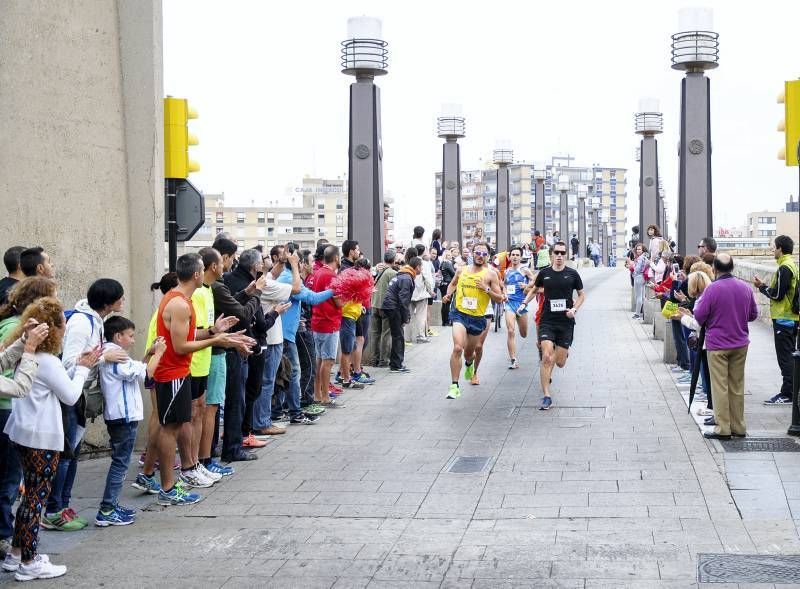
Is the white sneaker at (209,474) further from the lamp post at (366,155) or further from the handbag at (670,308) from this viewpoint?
the lamp post at (366,155)

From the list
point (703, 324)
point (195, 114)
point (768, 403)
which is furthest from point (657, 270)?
point (195, 114)

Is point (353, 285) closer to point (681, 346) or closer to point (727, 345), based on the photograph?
point (727, 345)

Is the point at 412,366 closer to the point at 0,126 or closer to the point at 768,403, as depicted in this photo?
the point at 768,403

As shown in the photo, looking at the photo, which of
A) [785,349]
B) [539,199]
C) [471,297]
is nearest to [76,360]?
[471,297]

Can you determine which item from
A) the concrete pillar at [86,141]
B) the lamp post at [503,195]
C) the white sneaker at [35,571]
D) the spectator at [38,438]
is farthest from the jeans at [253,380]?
the lamp post at [503,195]

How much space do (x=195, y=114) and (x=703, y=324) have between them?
555 cm

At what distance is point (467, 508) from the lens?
8586 millimetres

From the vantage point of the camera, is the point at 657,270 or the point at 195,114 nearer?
the point at 195,114

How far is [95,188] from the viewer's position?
10.9 m

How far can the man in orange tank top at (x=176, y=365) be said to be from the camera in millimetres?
8773

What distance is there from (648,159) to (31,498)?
86.6 feet

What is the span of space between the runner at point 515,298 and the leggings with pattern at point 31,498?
10.8 m

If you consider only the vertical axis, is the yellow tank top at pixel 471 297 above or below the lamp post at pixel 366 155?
below

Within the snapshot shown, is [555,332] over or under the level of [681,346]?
over
